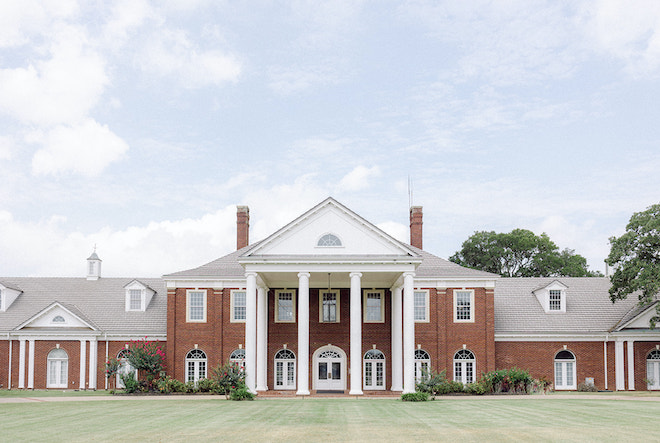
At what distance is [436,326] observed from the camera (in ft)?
137

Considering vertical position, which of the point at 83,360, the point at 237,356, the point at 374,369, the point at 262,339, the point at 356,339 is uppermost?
the point at 356,339

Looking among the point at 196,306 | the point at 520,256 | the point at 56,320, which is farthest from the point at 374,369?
the point at 520,256

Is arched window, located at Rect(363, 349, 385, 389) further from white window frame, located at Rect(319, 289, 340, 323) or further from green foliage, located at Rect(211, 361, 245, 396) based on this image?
green foliage, located at Rect(211, 361, 245, 396)

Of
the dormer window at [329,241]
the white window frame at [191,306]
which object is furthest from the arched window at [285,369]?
the dormer window at [329,241]

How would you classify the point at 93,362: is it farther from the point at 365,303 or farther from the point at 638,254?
the point at 638,254

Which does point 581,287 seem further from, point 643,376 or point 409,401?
point 409,401

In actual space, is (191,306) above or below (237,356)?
above

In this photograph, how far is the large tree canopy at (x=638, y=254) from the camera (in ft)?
125

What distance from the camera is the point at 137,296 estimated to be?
1818 inches

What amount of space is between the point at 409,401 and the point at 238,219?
17591mm

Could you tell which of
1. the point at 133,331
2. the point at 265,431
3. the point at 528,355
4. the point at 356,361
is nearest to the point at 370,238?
the point at 356,361

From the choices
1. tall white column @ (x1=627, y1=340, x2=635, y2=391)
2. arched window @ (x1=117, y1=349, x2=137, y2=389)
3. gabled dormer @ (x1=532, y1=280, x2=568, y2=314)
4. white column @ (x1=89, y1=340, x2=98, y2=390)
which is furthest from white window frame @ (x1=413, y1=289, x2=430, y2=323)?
white column @ (x1=89, y1=340, x2=98, y2=390)

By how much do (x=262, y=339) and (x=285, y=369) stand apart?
4.52 metres

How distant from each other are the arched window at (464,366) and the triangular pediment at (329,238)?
8.60 metres
